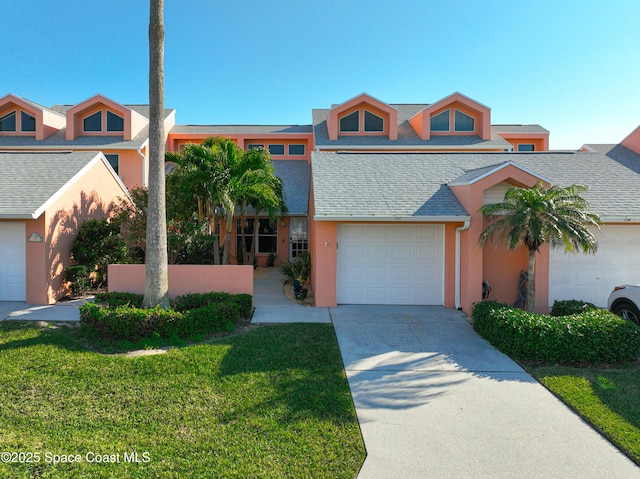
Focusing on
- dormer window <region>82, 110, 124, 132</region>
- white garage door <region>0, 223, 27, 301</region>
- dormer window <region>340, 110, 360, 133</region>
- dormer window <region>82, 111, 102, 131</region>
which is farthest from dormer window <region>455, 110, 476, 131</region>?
white garage door <region>0, 223, 27, 301</region>

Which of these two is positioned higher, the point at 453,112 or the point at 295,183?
the point at 453,112

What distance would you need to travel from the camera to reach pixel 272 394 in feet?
16.3

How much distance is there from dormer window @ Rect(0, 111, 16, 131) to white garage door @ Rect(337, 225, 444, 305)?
2312 cm

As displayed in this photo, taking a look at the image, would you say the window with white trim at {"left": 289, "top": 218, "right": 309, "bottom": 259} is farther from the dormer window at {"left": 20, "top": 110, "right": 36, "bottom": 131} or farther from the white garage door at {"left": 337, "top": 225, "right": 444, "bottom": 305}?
the dormer window at {"left": 20, "top": 110, "right": 36, "bottom": 131}

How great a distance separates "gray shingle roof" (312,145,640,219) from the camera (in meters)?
9.64

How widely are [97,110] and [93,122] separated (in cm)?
77

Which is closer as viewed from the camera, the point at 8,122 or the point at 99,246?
the point at 99,246

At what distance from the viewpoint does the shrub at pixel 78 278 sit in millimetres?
10742

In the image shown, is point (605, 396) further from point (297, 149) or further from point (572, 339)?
point (297, 149)

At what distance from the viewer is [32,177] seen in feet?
36.9

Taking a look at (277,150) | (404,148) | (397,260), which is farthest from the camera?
(277,150)

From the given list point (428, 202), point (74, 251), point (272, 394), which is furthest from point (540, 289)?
point (74, 251)

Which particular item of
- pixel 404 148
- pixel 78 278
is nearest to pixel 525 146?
pixel 404 148

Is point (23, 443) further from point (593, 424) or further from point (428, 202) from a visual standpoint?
point (428, 202)
